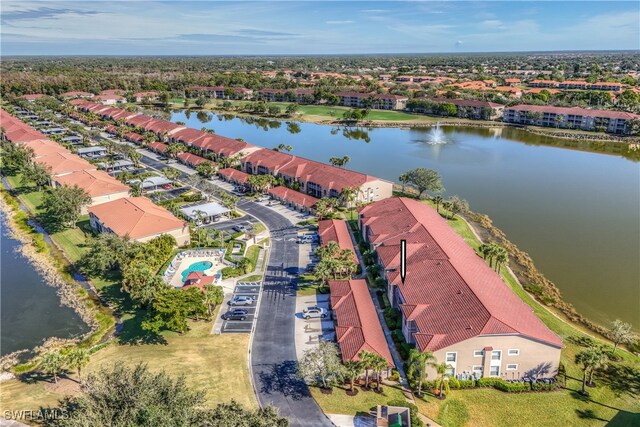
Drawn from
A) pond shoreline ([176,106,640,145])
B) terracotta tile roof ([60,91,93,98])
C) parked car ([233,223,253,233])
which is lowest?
parked car ([233,223,253,233])

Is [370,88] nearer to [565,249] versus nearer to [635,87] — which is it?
[635,87]

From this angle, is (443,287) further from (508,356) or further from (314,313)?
(314,313)

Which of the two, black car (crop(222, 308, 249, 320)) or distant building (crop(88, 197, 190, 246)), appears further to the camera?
distant building (crop(88, 197, 190, 246))

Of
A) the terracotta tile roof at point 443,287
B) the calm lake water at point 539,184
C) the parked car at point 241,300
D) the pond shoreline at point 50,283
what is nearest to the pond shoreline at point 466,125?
the calm lake water at point 539,184

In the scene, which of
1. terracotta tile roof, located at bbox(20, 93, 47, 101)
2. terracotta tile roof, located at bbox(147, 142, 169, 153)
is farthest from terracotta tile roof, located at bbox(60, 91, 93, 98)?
terracotta tile roof, located at bbox(147, 142, 169, 153)

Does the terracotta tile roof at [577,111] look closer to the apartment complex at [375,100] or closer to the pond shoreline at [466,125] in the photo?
the pond shoreline at [466,125]

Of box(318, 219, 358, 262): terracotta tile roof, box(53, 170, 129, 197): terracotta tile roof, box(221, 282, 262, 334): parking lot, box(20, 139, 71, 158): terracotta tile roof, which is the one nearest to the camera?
box(221, 282, 262, 334): parking lot

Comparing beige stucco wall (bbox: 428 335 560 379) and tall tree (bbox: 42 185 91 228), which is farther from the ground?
tall tree (bbox: 42 185 91 228)

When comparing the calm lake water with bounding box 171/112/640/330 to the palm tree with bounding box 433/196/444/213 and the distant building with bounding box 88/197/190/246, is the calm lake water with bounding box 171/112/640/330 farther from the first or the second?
the distant building with bounding box 88/197/190/246
